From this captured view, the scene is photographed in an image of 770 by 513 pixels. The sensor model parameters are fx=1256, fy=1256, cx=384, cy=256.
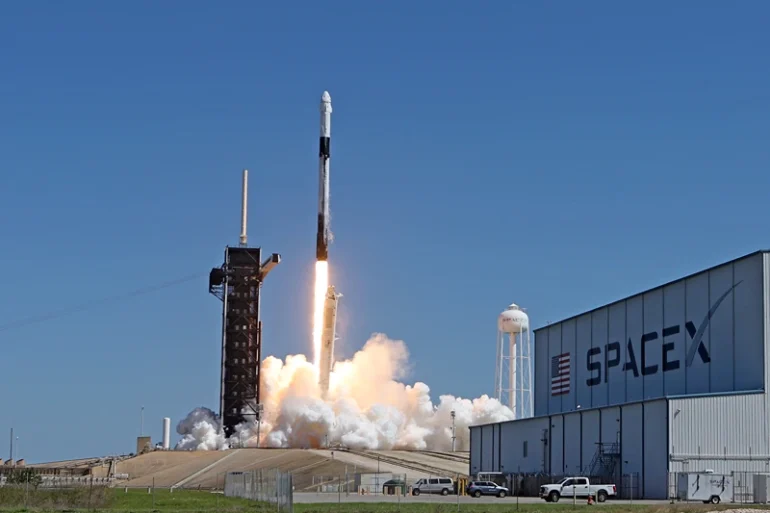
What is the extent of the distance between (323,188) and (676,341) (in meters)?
43.6

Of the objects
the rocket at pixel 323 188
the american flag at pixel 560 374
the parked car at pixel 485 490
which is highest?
the rocket at pixel 323 188

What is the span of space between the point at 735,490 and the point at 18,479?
46.5 m

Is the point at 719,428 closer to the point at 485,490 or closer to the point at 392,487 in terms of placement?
the point at 485,490

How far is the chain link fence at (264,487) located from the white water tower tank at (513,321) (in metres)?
54.4

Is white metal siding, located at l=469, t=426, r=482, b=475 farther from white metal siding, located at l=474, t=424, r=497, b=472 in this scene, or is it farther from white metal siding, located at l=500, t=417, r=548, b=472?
white metal siding, located at l=500, t=417, r=548, b=472

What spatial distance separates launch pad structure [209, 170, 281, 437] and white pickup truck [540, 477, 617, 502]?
62.2 meters

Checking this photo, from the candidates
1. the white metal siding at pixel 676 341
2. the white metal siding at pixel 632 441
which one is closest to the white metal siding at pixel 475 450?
the white metal siding at pixel 676 341

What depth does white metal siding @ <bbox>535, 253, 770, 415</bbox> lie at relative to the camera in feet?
246

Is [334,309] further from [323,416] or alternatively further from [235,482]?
[235,482]

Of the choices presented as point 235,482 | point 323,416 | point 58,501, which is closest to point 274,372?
point 323,416

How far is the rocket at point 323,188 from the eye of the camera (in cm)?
11538

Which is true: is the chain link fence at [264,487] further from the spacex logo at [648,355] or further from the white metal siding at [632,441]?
the spacex logo at [648,355]

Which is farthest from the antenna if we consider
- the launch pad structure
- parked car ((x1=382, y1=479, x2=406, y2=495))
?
parked car ((x1=382, y1=479, x2=406, y2=495))

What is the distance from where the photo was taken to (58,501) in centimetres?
5762
